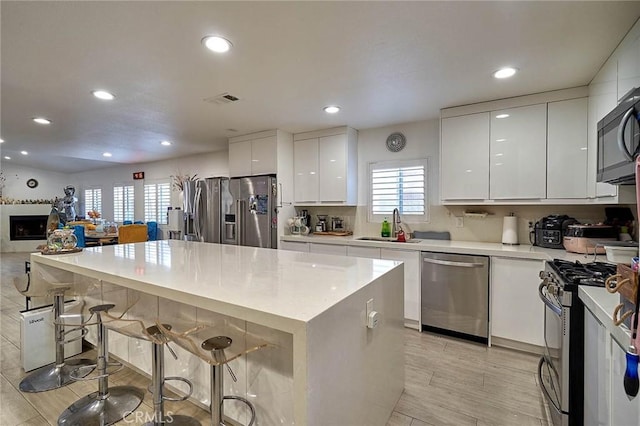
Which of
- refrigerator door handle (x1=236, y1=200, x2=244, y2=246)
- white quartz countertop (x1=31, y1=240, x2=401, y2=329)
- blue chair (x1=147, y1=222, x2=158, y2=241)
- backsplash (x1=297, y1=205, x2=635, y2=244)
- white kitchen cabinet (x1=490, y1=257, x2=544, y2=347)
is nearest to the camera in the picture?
white quartz countertop (x1=31, y1=240, x2=401, y2=329)

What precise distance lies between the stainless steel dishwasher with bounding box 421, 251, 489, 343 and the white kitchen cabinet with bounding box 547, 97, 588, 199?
94 cm

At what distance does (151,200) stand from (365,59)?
21.8 ft

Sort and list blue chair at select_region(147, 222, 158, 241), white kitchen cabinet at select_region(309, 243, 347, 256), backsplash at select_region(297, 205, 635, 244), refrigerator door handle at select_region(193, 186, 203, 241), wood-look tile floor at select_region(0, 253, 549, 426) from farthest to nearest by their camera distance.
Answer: blue chair at select_region(147, 222, 158, 241)
refrigerator door handle at select_region(193, 186, 203, 241)
white kitchen cabinet at select_region(309, 243, 347, 256)
backsplash at select_region(297, 205, 635, 244)
wood-look tile floor at select_region(0, 253, 549, 426)

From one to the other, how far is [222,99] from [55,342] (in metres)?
2.53

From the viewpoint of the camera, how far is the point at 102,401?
192cm

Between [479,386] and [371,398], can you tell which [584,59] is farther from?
[371,398]

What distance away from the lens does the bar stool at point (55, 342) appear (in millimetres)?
2148

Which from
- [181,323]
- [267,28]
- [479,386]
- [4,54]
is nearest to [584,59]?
[267,28]

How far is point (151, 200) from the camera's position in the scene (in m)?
7.07

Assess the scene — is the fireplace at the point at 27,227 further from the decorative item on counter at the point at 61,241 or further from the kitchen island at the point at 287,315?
the kitchen island at the point at 287,315

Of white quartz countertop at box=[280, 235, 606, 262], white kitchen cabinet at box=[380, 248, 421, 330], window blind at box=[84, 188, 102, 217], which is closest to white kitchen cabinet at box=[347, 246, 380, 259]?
white quartz countertop at box=[280, 235, 606, 262]

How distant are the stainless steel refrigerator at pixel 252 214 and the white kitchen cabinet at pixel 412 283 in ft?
5.81

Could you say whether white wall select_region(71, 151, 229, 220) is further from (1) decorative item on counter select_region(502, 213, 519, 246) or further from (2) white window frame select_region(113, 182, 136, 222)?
(1) decorative item on counter select_region(502, 213, 519, 246)

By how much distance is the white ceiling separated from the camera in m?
1.62
